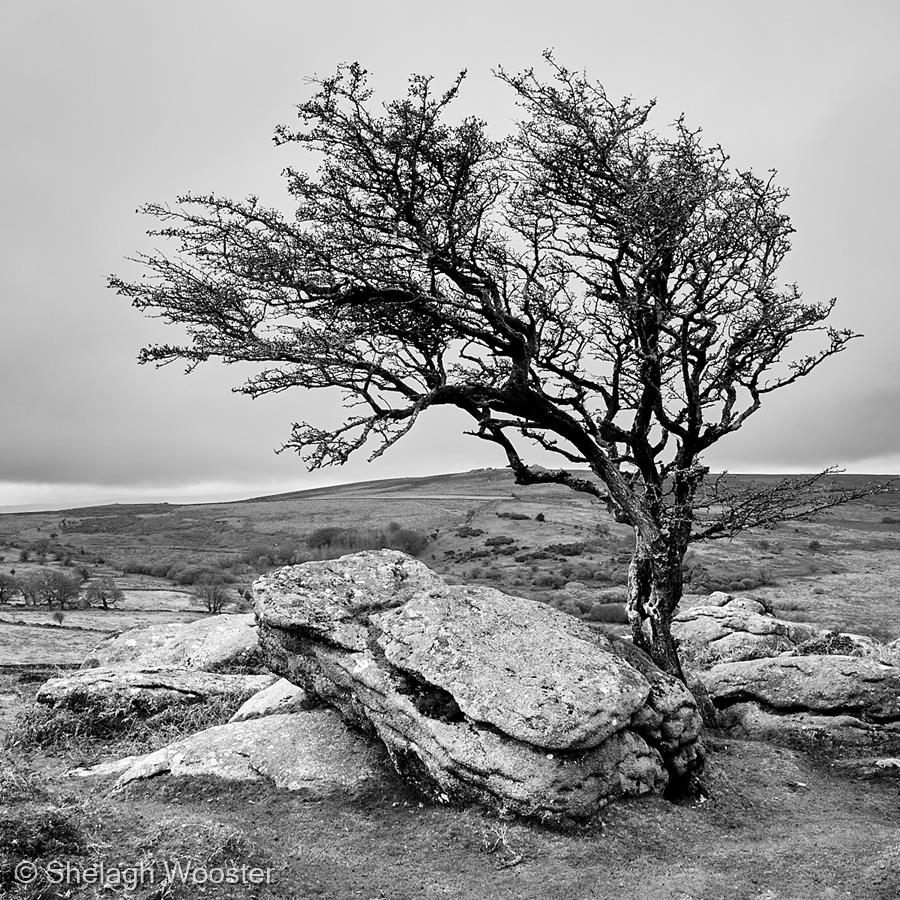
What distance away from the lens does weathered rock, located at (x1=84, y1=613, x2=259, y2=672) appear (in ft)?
67.6

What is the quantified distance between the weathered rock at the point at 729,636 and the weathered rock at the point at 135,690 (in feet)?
38.6

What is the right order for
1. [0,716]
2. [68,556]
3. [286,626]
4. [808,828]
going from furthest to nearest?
1. [68,556]
2. [0,716]
3. [286,626]
4. [808,828]

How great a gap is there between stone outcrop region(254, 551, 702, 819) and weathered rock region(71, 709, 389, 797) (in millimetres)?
498

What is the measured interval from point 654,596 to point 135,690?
11662 millimetres

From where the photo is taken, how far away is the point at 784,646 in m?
20.4

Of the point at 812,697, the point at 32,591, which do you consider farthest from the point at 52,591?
the point at 812,697

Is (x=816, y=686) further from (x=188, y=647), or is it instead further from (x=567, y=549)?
(x=567, y=549)

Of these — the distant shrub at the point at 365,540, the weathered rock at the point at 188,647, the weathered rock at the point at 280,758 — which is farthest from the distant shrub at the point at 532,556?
the weathered rock at the point at 280,758

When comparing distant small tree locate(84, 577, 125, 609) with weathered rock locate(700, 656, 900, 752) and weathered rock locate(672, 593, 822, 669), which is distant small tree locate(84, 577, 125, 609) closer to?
weathered rock locate(672, 593, 822, 669)

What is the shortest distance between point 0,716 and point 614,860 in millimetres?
15033

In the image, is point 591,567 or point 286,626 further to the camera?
point 591,567

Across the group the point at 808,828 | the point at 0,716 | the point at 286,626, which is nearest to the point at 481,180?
the point at 286,626

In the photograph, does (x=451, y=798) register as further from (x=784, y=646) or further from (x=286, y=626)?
(x=784, y=646)

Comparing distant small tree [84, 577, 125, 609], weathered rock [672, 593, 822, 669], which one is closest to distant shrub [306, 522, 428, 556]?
distant small tree [84, 577, 125, 609]
